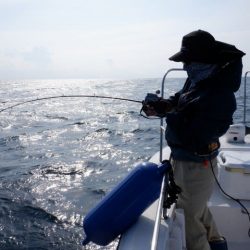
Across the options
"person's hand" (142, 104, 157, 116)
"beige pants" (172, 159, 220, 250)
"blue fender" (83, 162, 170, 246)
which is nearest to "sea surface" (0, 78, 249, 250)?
"beige pants" (172, 159, 220, 250)

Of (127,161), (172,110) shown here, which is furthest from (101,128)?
(172,110)

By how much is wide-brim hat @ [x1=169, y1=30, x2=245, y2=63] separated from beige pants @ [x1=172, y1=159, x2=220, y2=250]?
0.76m

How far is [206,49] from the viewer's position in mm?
2506

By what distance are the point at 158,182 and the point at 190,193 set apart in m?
0.30

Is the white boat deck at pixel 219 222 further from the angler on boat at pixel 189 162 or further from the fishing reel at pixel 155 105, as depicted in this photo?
the fishing reel at pixel 155 105

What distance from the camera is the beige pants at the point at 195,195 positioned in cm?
275

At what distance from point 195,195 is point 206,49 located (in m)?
1.07

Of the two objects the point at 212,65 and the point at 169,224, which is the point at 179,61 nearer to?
the point at 212,65

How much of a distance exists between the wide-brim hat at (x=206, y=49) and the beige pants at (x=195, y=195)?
30.1 inches

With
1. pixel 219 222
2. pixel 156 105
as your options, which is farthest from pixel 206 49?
pixel 219 222

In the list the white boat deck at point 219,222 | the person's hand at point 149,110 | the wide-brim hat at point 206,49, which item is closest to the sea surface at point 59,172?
the white boat deck at point 219,222

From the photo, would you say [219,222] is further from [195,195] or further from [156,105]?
[156,105]

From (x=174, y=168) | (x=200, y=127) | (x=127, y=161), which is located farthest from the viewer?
(x=127, y=161)

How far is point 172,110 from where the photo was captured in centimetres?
257
